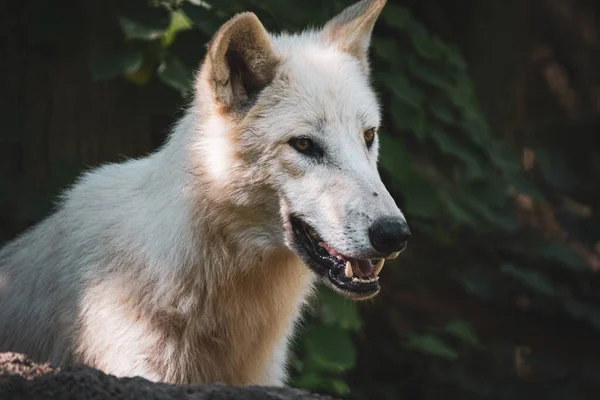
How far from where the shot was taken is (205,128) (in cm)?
409

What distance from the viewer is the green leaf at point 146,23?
5062mm

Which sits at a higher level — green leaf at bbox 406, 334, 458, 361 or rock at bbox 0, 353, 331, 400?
rock at bbox 0, 353, 331, 400

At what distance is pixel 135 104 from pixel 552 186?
4.33 metres

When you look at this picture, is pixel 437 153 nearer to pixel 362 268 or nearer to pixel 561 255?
pixel 561 255

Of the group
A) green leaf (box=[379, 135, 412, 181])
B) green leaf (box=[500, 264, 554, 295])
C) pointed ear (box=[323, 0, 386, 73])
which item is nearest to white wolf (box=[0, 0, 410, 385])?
pointed ear (box=[323, 0, 386, 73])

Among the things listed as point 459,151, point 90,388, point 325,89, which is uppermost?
point 325,89

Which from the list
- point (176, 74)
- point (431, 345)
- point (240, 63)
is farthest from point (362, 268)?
point (431, 345)

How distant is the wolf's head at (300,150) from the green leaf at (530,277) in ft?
11.5

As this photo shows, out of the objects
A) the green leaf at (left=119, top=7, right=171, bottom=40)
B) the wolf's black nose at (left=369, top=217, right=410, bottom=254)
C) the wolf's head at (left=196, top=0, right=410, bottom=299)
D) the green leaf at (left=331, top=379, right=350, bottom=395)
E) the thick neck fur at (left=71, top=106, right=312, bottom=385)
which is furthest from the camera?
the green leaf at (left=331, top=379, right=350, bottom=395)

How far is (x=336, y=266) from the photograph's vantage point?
12.6 feet

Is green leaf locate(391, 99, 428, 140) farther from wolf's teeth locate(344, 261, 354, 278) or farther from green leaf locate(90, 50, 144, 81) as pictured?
wolf's teeth locate(344, 261, 354, 278)

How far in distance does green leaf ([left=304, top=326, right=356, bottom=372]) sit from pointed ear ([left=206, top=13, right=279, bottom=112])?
1990 mm

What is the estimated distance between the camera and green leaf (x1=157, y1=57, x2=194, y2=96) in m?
5.19

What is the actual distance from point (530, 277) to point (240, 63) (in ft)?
13.3
